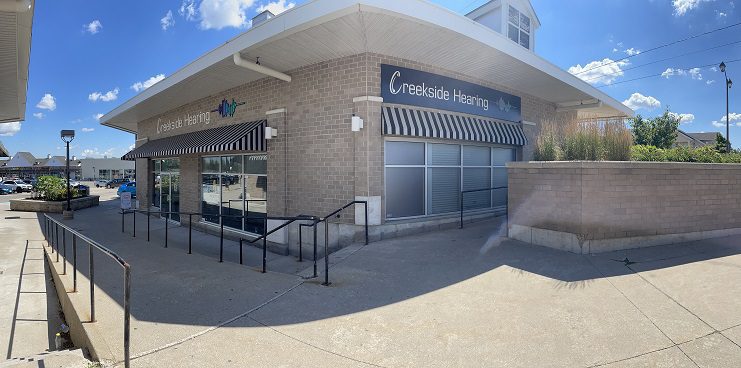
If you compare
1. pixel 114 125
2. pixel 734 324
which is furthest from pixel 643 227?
pixel 114 125

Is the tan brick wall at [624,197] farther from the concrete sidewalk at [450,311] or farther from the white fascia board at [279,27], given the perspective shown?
the white fascia board at [279,27]

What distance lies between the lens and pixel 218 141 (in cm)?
1070

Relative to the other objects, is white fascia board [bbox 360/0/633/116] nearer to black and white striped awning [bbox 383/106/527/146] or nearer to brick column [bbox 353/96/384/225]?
black and white striped awning [bbox 383/106/527/146]

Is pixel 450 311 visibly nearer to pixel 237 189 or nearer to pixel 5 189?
pixel 237 189

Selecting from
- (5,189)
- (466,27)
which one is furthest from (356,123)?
(5,189)

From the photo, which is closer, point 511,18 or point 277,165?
point 277,165

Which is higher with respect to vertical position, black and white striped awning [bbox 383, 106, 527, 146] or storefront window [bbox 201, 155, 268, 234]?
black and white striped awning [bbox 383, 106, 527, 146]

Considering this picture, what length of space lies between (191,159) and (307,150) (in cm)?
685

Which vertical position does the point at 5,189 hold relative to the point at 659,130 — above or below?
below

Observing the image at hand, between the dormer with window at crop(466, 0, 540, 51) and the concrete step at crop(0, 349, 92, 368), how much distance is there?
42.5 feet

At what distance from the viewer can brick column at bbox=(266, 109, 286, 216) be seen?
961cm

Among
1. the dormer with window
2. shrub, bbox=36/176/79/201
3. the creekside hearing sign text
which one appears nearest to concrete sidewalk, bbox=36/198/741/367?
the creekside hearing sign text

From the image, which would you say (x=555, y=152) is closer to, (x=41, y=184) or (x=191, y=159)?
(x=191, y=159)

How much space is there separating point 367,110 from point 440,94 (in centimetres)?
221
